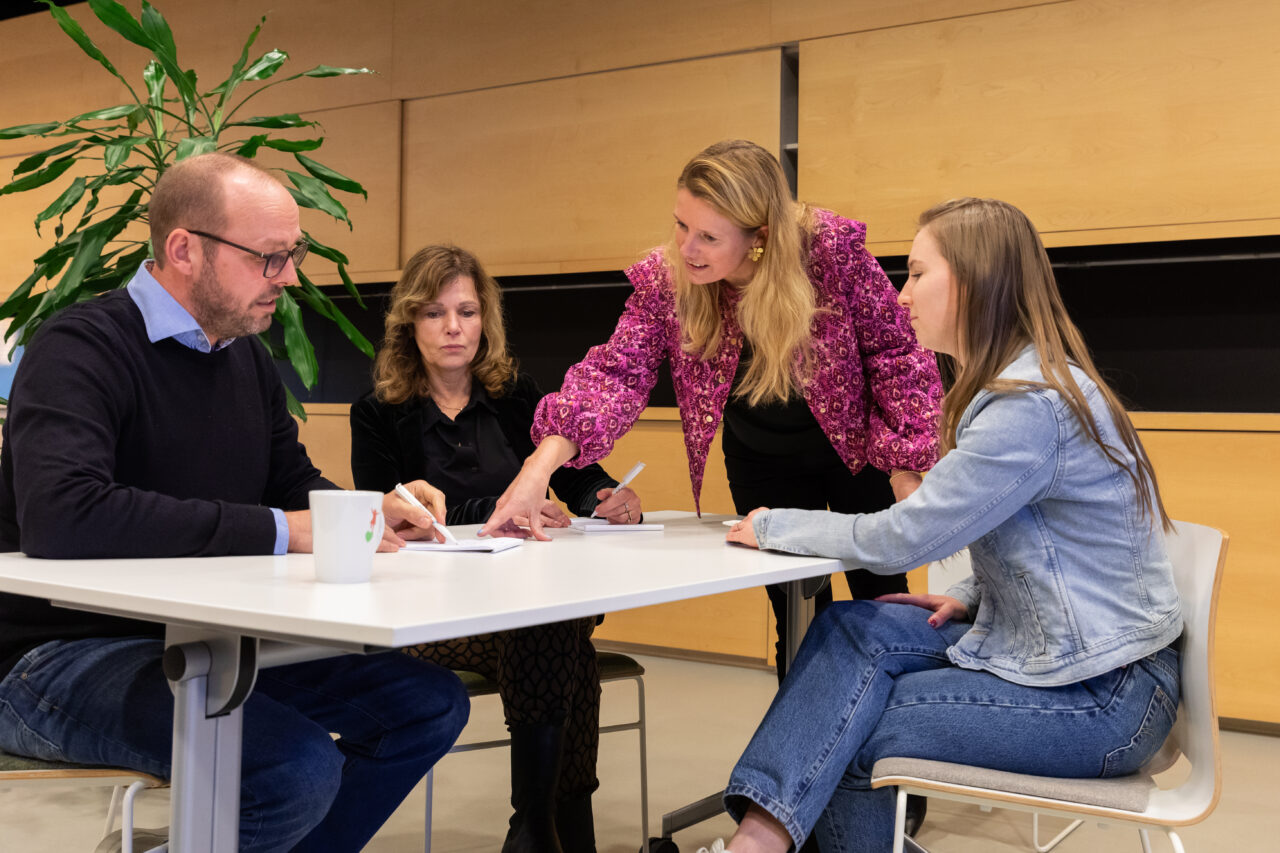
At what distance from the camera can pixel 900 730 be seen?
1280mm

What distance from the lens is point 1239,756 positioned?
2854 millimetres

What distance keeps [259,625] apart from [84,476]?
48 centimetres

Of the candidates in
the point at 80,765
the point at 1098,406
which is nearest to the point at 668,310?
the point at 1098,406

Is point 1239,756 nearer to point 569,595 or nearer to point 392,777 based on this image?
point 392,777

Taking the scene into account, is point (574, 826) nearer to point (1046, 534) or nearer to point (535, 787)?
point (535, 787)

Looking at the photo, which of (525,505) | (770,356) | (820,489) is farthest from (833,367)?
(525,505)

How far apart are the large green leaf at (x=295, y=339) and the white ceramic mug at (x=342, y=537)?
1.65 metres

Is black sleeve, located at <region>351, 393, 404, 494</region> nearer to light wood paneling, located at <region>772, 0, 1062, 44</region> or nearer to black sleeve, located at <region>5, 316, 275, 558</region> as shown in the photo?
black sleeve, located at <region>5, 316, 275, 558</region>

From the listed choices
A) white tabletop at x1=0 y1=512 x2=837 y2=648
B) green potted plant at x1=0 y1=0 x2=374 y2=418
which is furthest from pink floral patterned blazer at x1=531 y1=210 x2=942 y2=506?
green potted plant at x1=0 y1=0 x2=374 y2=418

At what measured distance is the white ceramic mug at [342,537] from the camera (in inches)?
41.4

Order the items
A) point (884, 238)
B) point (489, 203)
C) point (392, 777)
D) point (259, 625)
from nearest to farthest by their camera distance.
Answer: point (259, 625)
point (392, 777)
point (884, 238)
point (489, 203)

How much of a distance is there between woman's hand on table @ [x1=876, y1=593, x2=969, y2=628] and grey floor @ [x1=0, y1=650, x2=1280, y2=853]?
2.70 ft

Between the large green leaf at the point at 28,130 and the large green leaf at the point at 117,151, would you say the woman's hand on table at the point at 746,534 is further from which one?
the large green leaf at the point at 28,130

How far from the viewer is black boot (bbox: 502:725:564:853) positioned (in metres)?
1.70
